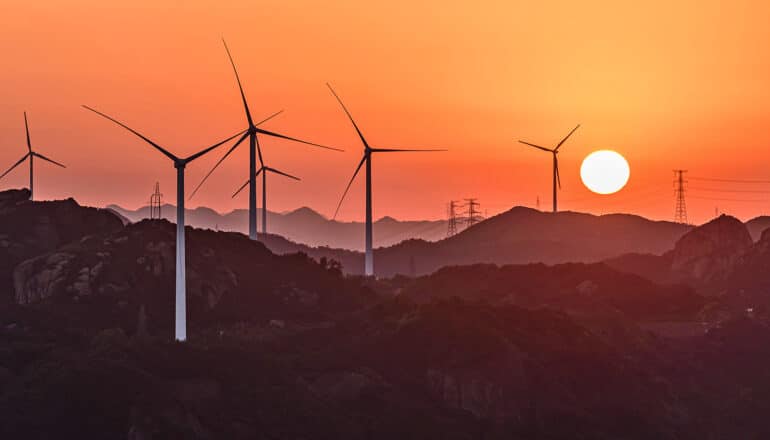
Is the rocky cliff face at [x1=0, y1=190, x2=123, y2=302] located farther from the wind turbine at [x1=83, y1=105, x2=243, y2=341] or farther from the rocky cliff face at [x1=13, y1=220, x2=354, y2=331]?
the wind turbine at [x1=83, y1=105, x2=243, y2=341]

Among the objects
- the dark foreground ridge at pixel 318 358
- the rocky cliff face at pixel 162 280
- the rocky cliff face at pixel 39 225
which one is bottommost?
the dark foreground ridge at pixel 318 358

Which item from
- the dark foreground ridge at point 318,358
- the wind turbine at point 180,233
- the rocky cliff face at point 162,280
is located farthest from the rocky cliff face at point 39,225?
the wind turbine at point 180,233

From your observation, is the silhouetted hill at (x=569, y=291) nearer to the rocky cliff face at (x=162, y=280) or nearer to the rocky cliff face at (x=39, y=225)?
the rocky cliff face at (x=162, y=280)

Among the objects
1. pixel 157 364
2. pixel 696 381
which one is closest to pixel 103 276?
pixel 157 364

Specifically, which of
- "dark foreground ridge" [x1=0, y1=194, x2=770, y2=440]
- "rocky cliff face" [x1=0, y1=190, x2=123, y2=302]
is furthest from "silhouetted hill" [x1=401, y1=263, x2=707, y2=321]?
"rocky cliff face" [x1=0, y1=190, x2=123, y2=302]

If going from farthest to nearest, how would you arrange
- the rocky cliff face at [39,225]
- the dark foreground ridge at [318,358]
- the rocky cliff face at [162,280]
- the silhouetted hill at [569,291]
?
the silhouetted hill at [569,291]
the rocky cliff face at [39,225]
the rocky cliff face at [162,280]
the dark foreground ridge at [318,358]

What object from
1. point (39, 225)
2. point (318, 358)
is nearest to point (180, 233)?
point (318, 358)
